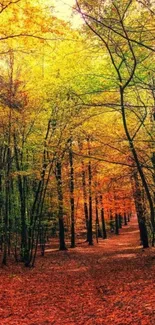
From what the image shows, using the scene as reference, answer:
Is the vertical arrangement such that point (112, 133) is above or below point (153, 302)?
above

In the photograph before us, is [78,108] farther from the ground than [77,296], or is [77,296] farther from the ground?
[78,108]

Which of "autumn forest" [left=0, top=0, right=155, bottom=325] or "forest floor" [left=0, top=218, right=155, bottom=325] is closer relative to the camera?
"forest floor" [left=0, top=218, right=155, bottom=325]

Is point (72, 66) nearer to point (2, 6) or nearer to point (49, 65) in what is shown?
point (49, 65)

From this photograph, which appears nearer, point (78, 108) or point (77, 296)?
point (77, 296)

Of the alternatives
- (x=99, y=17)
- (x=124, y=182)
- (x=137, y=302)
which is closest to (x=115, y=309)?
(x=137, y=302)

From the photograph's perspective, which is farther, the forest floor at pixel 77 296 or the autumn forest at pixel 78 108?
the autumn forest at pixel 78 108

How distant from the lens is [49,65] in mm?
13859

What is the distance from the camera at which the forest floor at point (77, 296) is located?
619cm

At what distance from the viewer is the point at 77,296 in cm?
839

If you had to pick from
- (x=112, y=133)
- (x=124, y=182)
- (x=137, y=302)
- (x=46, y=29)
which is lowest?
(x=137, y=302)

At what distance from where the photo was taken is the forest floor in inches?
244

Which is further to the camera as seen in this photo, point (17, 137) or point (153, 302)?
point (17, 137)

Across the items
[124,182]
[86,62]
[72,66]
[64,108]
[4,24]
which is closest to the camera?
[4,24]

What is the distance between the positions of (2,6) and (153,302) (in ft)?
21.4
